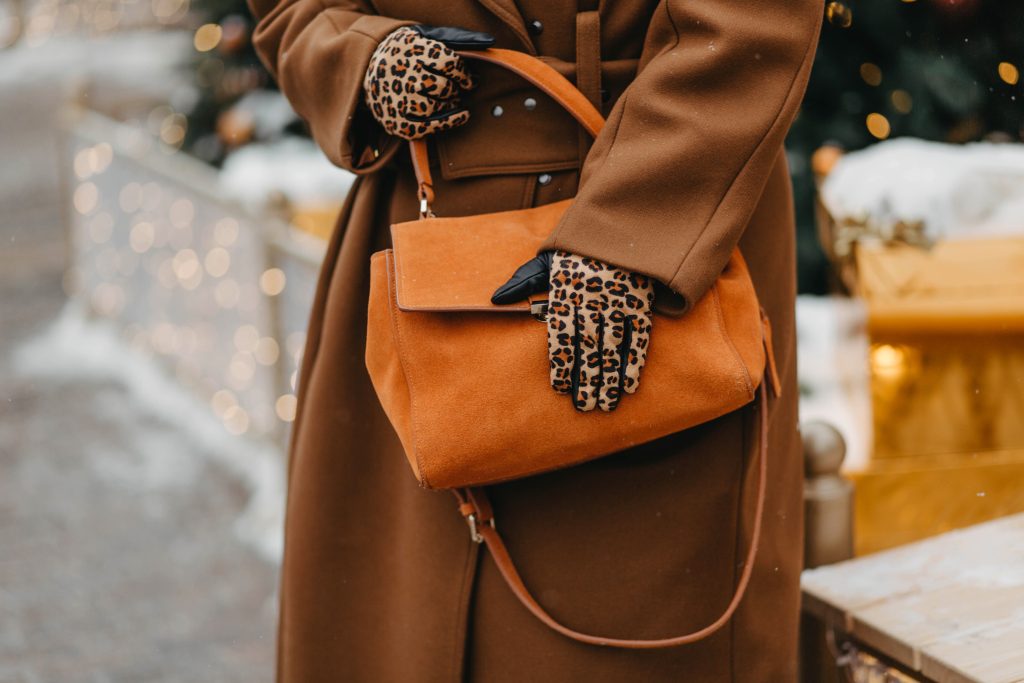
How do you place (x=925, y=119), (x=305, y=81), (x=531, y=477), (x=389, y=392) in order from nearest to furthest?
(x=389, y=392)
(x=531, y=477)
(x=305, y=81)
(x=925, y=119)

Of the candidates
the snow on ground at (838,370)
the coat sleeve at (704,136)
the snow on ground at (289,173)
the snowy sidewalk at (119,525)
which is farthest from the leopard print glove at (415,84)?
the snow on ground at (289,173)

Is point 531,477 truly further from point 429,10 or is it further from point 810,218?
point 810,218

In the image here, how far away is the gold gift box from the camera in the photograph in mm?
2580

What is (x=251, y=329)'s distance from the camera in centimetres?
437

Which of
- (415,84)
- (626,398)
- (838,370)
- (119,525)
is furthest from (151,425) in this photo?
(626,398)

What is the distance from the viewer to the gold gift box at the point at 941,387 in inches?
102

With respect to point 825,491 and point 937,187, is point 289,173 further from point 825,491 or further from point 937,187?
point 825,491

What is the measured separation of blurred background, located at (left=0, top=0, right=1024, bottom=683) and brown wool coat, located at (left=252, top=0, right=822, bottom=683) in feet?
2.56

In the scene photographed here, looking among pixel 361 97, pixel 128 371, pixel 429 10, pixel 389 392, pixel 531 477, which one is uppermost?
pixel 429 10

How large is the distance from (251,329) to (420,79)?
2970 millimetres

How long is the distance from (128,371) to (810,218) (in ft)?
11.5

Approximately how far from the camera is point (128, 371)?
5.66 m

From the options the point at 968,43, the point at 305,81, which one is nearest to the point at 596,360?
the point at 305,81

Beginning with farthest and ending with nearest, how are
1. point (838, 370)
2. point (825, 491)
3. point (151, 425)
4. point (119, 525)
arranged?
point (151, 425)
point (119, 525)
point (838, 370)
point (825, 491)
